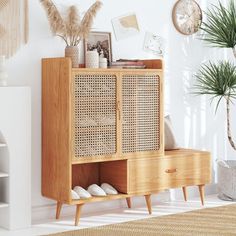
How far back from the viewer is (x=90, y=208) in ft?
16.4

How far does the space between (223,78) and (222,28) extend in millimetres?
423

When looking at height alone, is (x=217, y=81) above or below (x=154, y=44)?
below

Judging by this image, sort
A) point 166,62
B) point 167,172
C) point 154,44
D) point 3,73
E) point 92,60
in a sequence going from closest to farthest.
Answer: point 3,73 → point 92,60 → point 167,172 → point 154,44 → point 166,62

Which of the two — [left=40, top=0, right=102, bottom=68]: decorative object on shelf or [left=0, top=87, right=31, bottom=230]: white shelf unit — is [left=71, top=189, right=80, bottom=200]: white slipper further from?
[left=40, top=0, right=102, bottom=68]: decorative object on shelf

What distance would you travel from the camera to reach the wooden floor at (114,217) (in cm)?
436

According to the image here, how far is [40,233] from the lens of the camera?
14.0 feet

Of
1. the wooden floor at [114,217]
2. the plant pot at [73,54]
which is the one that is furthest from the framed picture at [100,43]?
the wooden floor at [114,217]

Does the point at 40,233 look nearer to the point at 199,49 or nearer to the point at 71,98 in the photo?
the point at 71,98

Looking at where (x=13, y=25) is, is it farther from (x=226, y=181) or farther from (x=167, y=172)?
(x=226, y=181)

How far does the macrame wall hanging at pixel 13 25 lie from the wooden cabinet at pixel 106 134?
10.7 inches

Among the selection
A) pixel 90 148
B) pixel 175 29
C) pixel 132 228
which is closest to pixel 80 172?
pixel 90 148

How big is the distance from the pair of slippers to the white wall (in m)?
0.34

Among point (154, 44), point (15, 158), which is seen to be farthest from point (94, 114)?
point (154, 44)

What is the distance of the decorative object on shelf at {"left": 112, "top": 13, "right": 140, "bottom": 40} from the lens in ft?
16.6
